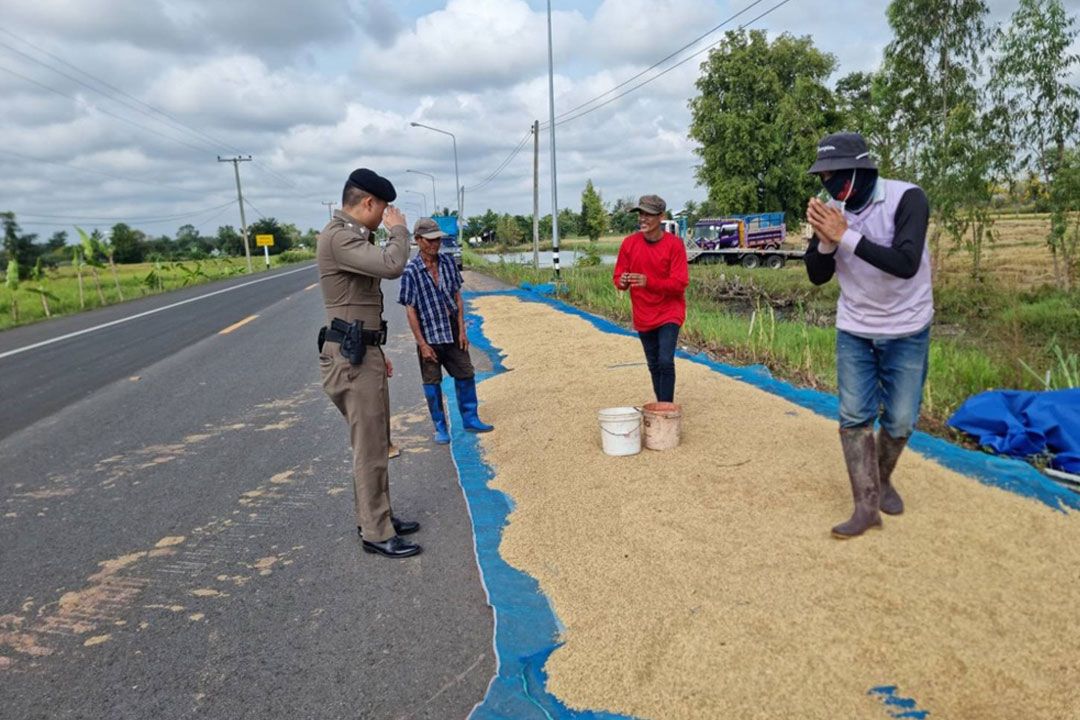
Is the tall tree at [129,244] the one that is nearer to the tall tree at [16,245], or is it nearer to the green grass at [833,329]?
the tall tree at [16,245]

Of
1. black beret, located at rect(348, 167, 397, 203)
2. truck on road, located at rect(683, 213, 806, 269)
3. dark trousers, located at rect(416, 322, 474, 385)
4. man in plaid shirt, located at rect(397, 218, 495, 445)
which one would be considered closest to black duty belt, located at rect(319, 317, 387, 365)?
black beret, located at rect(348, 167, 397, 203)

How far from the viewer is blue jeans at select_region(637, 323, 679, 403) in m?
5.05

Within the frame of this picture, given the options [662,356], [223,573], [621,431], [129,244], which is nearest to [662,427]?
[621,431]

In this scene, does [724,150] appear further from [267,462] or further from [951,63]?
[267,462]

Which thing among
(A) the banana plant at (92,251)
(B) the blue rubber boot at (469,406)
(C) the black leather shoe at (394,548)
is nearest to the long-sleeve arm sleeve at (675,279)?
(B) the blue rubber boot at (469,406)

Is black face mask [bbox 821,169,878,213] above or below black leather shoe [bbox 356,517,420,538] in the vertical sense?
above

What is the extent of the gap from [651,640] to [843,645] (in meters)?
0.68

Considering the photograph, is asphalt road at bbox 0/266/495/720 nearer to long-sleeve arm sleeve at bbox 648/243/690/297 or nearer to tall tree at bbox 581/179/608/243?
long-sleeve arm sleeve at bbox 648/243/690/297

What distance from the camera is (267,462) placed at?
17.3ft

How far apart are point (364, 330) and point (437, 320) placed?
189cm

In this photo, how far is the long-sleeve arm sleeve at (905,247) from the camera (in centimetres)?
293

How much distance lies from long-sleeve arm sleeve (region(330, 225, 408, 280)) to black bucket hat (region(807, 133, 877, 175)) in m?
1.95

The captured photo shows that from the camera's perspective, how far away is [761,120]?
35344 millimetres

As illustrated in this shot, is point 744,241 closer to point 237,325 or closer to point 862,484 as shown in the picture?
point 237,325
